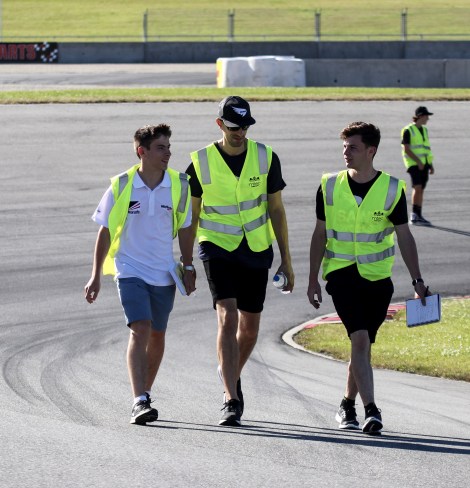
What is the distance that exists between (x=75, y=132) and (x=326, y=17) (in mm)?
30208

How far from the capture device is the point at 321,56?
151 ft

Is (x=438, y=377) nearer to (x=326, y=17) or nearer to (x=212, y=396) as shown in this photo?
(x=212, y=396)

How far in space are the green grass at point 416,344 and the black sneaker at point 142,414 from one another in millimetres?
3675

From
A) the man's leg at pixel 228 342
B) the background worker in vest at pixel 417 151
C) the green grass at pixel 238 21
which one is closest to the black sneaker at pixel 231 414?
the man's leg at pixel 228 342

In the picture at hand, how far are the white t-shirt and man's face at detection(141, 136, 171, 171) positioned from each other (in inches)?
5.2

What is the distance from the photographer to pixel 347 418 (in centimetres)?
787

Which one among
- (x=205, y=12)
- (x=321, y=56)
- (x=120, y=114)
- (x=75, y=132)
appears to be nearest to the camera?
(x=75, y=132)

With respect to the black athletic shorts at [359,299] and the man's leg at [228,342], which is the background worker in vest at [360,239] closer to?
the black athletic shorts at [359,299]

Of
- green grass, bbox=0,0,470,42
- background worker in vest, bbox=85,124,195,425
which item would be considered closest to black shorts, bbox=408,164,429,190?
background worker in vest, bbox=85,124,195,425

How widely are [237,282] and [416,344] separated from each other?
4.21m

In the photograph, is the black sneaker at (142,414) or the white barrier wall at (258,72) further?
the white barrier wall at (258,72)

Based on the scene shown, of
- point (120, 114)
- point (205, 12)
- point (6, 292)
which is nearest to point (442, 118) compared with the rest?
point (120, 114)

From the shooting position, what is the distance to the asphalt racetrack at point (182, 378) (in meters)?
6.35

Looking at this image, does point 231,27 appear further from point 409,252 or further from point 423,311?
point 423,311
